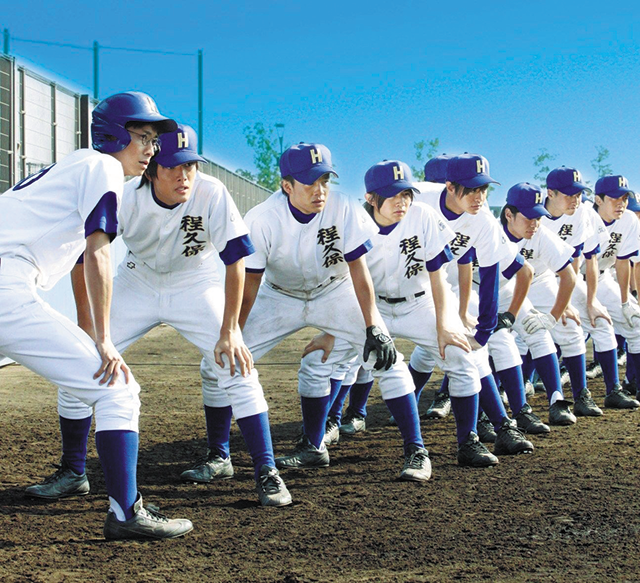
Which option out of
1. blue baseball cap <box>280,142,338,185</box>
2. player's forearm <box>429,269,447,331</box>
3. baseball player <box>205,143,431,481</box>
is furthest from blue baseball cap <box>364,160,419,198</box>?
player's forearm <box>429,269,447,331</box>

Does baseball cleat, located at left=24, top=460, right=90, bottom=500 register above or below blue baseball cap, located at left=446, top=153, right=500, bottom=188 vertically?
below

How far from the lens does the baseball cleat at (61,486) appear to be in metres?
4.64

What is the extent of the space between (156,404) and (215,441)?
279cm

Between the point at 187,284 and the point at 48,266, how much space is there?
123 cm

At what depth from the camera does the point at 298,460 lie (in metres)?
5.52

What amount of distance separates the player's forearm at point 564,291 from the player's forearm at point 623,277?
1.68 metres

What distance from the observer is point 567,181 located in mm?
8023

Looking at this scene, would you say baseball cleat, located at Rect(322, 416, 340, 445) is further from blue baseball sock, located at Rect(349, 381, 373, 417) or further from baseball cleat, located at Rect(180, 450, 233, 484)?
baseball cleat, located at Rect(180, 450, 233, 484)

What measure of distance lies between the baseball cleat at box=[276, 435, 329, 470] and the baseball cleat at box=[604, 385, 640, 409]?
3.43 metres

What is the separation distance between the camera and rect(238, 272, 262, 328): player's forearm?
5.09 m

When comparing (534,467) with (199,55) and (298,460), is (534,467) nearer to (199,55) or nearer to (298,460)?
(298,460)

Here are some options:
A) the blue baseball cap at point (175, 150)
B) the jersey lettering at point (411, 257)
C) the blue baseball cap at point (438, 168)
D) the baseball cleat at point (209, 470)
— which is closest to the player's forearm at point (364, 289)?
the jersey lettering at point (411, 257)

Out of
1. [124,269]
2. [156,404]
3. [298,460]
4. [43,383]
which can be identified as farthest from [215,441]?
[43,383]

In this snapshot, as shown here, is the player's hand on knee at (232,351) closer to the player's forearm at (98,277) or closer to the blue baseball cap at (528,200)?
the player's forearm at (98,277)
